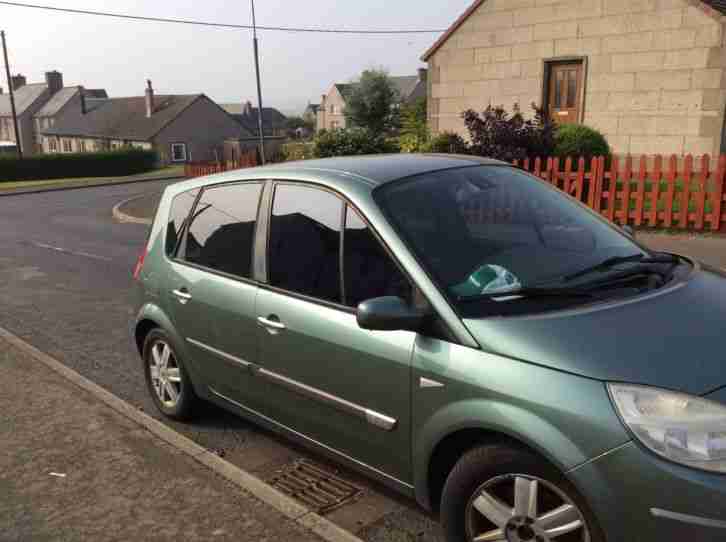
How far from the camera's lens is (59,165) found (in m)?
54.0

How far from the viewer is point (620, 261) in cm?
349

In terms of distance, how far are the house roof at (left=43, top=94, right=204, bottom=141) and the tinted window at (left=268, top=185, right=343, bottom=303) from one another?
65687mm

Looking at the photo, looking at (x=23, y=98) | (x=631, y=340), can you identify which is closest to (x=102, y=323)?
(x=631, y=340)

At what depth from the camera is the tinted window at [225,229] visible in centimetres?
406

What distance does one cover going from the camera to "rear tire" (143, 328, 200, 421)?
4754 mm

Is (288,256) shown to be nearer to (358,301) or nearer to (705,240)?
(358,301)

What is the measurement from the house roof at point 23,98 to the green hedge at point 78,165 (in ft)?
131

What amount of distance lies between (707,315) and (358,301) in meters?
1.50

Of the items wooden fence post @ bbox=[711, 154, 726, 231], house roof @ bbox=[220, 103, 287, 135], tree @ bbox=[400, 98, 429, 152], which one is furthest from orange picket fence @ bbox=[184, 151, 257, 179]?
house roof @ bbox=[220, 103, 287, 135]

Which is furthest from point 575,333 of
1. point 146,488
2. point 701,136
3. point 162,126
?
point 162,126

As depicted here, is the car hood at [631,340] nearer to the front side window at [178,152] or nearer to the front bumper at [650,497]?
the front bumper at [650,497]

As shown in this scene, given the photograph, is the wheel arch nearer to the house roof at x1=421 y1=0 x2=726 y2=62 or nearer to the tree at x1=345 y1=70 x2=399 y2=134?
the house roof at x1=421 y1=0 x2=726 y2=62

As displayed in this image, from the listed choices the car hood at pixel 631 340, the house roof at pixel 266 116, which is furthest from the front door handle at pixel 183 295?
the house roof at pixel 266 116

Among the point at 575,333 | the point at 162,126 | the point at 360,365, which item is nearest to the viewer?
the point at 575,333
